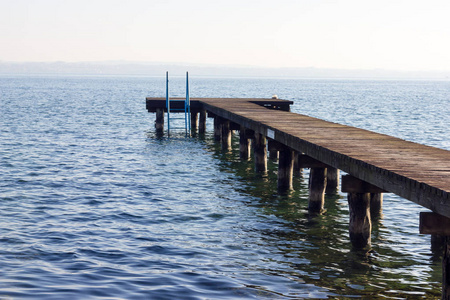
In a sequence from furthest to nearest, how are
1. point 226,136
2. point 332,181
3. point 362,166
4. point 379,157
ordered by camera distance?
point 226,136, point 332,181, point 379,157, point 362,166

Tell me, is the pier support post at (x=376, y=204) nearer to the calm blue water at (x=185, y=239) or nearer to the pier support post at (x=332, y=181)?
the calm blue water at (x=185, y=239)

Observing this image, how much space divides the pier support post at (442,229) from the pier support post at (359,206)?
8.05ft

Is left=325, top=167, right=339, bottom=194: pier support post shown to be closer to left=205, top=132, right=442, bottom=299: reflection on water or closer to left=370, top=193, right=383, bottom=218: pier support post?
left=205, top=132, right=442, bottom=299: reflection on water

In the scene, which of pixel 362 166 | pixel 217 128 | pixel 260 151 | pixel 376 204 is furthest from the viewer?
pixel 217 128

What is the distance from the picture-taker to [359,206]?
34.6 feet

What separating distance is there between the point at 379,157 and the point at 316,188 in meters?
3.33

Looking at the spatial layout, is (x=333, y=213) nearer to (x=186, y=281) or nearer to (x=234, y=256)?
(x=234, y=256)

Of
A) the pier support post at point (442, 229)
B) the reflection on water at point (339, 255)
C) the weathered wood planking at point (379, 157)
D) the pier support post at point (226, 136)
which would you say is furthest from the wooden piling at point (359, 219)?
the pier support post at point (226, 136)

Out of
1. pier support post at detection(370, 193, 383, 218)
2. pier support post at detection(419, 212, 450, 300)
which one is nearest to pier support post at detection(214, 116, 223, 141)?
pier support post at detection(370, 193, 383, 218)

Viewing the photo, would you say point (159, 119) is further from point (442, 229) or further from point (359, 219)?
point (442, 229)

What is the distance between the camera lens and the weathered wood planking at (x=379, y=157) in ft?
25.9

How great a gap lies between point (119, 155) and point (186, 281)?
49.4ft

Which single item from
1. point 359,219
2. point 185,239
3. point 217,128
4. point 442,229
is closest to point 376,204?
point 359,219

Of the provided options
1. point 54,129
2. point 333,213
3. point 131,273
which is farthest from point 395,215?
point 54,129
